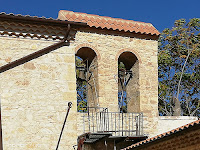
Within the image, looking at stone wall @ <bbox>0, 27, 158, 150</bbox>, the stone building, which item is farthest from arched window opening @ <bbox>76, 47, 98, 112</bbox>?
stone wall @ <bbox>0, 27, 158, 150</bbox>

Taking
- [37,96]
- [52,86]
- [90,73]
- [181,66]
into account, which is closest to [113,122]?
[90,73]

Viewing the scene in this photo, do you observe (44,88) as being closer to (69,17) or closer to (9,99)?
(9,99)

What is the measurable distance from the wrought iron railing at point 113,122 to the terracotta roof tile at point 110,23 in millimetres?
2530

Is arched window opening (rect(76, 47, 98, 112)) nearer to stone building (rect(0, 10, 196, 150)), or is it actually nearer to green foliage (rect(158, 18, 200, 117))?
stone building (rect(0, 10, 196, 150))

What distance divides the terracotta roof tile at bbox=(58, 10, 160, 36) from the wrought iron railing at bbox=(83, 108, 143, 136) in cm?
253

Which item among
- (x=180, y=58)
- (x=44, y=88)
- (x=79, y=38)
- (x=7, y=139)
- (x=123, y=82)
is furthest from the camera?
(x=180, y=58)

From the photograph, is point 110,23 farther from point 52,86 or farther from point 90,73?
→ point 52,86

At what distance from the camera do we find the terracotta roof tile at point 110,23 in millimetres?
10773

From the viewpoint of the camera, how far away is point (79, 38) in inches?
416

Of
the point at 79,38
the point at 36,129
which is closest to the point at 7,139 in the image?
the point at 36,129

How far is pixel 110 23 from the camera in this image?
36.5 ft

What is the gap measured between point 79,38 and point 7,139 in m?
3.98

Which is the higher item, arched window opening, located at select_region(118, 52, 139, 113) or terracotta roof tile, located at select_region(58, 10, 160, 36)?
terracotta roof tile, located at select_region(58, 10, 160, 36)

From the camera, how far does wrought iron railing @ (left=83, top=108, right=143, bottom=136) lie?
10.1 metres
